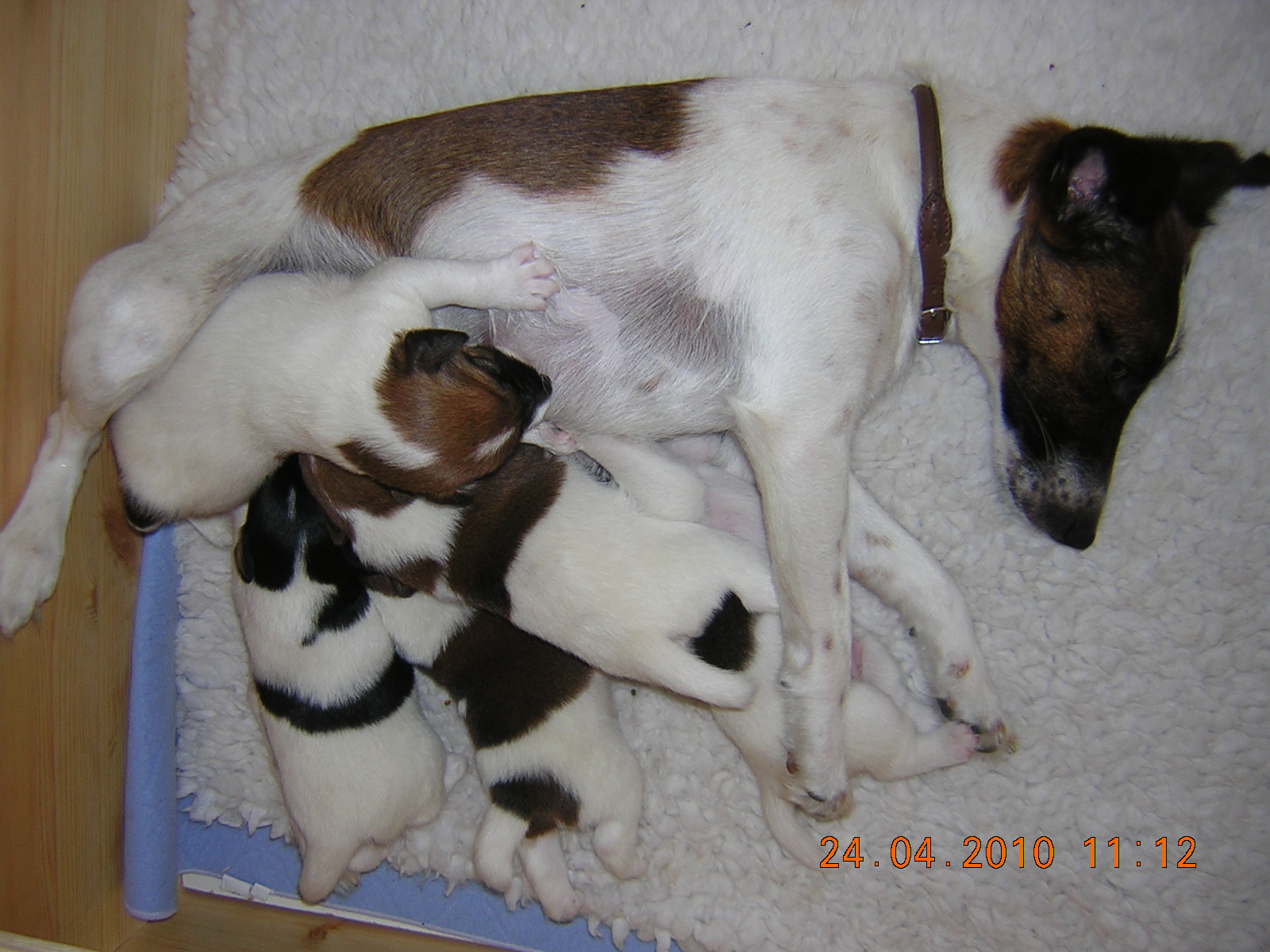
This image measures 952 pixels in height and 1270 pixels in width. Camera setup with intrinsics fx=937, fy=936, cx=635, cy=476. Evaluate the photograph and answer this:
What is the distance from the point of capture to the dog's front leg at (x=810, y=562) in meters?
1.95

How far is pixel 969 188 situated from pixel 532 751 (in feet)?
5.27

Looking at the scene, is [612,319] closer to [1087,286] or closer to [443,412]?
[443,412]

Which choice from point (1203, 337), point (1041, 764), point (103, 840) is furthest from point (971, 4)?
point (103, 840)

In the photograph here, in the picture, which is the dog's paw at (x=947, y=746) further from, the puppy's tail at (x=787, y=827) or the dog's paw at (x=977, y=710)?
the puppy's tail at (x=787, y=827)

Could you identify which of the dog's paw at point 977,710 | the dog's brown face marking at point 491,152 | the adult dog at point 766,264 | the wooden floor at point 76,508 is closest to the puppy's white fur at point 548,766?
the wooden floor at point 76,508

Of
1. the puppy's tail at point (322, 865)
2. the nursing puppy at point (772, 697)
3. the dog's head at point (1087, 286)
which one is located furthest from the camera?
the puppy's tail at point (322, 865)

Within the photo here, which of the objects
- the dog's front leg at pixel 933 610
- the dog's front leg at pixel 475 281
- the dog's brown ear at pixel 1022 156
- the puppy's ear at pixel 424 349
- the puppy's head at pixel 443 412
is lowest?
the dog's front leg at pixel 933 610

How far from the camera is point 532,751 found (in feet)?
7.20

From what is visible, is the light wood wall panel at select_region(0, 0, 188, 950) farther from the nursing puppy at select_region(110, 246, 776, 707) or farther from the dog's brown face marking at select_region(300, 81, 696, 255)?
the dog's brown face marking at select_region(300, 81, 696, 255)

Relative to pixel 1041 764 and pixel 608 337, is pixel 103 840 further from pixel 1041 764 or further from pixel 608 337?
pixel 1041 764

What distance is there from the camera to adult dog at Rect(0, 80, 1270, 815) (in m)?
1.95

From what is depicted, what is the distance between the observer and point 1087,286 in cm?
197
